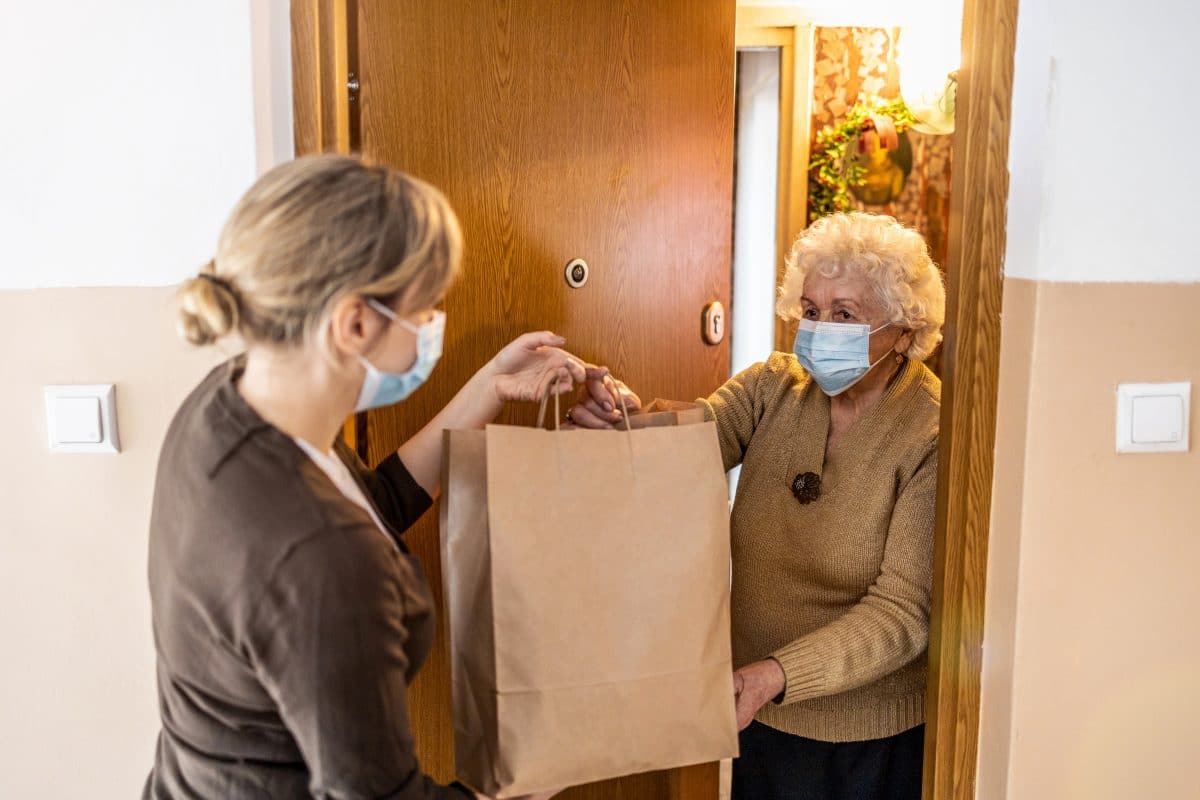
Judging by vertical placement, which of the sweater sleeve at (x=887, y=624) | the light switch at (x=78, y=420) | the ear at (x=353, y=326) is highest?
the ear at (x=353, y=326)

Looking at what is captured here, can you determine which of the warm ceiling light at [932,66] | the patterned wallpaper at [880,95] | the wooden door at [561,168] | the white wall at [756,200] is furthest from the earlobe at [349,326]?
the patterned wallpaper at [880,95]

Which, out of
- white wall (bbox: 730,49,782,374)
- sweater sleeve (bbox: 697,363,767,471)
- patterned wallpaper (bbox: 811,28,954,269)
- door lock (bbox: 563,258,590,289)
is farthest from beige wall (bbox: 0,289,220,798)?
patterned wallpaper (bbox: 811,28,954,269)

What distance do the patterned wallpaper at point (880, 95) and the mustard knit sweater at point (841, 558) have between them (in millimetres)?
2239

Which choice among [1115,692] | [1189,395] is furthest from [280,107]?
[1115,692]

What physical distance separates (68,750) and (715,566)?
34.0 inches

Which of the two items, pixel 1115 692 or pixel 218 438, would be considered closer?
pixel 218 438

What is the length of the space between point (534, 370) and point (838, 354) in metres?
0.49

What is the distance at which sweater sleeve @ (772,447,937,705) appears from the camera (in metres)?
1.34

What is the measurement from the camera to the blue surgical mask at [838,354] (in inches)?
60.6

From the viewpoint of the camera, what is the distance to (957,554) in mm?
1329

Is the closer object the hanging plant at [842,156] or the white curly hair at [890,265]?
the white curly hair at [890,265]

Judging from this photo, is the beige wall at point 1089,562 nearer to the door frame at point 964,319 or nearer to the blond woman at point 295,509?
the door frame at point 964,319

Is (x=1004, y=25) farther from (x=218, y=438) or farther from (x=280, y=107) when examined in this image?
(x=218, y=438)

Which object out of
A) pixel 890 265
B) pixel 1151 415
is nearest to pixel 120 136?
pixel 890 265
